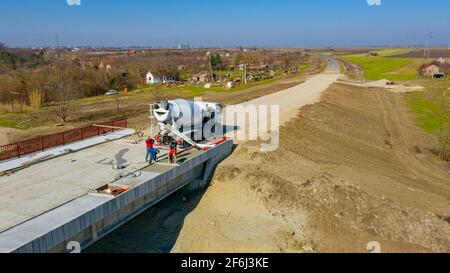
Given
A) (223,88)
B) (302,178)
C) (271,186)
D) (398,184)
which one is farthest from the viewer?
(223,88)

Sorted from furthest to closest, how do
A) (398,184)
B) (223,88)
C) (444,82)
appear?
(444,82) < (223,88) < (398,184)

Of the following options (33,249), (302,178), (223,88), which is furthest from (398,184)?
(223,88)

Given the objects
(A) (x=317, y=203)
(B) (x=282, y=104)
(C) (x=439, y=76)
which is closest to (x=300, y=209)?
(A) (x=317, y=203)

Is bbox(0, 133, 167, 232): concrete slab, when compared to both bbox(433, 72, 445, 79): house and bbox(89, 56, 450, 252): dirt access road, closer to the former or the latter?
bbox(89, 56, 450, 252): dirt access road

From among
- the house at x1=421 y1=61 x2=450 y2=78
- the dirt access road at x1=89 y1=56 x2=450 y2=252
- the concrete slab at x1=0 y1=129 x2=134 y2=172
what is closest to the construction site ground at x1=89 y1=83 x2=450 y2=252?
the dirt access road at x1=89 y1=56 x2=450 y2=252

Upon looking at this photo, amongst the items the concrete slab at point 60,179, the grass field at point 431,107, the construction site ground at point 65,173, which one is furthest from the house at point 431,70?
the concrete slab at point 60,179

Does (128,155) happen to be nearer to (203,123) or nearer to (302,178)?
(203,123)

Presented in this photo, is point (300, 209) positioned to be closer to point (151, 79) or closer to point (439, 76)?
point (151, 79)
